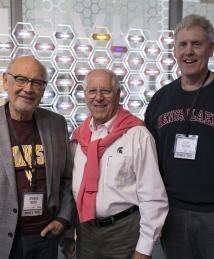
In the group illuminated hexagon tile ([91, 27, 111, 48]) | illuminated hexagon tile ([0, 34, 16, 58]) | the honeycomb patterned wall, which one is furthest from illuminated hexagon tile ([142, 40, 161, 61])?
illuminated hexagon tile ([0, 34, 16, 58])

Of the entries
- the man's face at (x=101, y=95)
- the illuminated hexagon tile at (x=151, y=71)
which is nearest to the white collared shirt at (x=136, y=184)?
the man's face at (x=101, y=95)

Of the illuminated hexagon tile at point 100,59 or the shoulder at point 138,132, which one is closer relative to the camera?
the shoulder at point 138,132

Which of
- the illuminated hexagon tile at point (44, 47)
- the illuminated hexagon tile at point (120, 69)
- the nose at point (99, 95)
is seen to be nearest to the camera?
the nose at point (99, 95)

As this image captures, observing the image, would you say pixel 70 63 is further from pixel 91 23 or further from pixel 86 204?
pixel 86 204

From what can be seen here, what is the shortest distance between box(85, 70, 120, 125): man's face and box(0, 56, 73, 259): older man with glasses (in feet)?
0.75

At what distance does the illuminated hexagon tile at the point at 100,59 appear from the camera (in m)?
3.28

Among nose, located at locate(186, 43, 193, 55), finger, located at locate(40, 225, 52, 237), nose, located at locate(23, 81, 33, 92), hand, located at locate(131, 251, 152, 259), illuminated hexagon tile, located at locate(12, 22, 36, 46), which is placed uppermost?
illuminated hexagon tile, located at locate(12, 22, 36, 46)

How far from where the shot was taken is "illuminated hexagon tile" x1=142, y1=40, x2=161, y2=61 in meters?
3.45

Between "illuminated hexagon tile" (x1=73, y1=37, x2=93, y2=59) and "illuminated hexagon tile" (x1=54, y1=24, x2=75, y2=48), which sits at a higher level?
"illuminated hexagon tile" (x1=54, y1=24, x2=75, y2=48)

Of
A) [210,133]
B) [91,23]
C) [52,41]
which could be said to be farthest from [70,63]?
[210,133]

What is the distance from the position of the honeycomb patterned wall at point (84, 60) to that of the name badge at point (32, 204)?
1.51 meters

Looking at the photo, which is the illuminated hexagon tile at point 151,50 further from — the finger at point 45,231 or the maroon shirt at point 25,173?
the finger at point 45,231

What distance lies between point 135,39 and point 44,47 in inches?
34.3

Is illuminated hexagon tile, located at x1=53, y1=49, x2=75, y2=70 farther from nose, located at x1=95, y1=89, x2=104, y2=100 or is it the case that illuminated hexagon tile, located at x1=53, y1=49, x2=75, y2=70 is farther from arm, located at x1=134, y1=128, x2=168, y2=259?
arm, located at x1=134, y1=128, x2=168, y2=259
